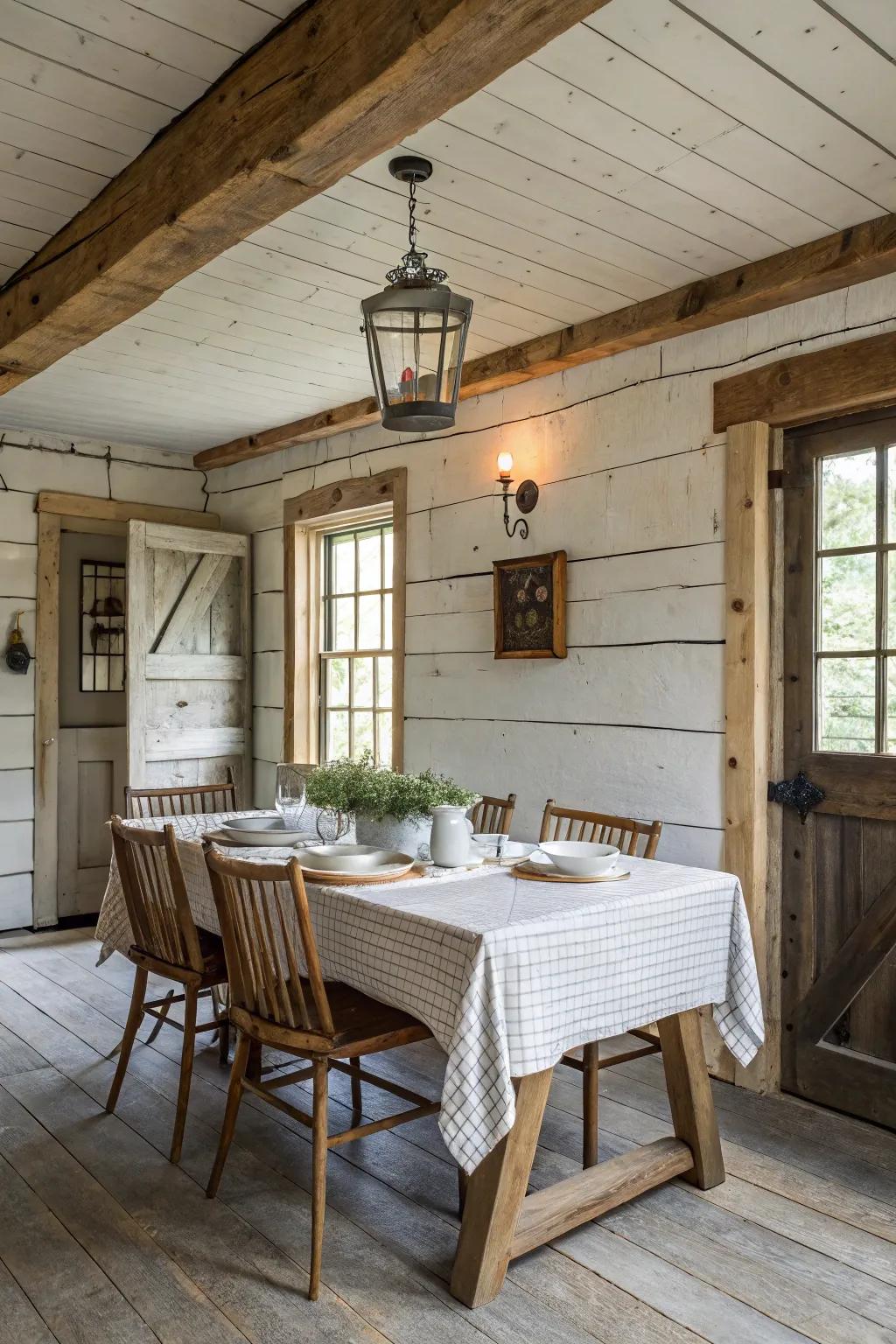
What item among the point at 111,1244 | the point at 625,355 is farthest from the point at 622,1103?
the point at 625,355

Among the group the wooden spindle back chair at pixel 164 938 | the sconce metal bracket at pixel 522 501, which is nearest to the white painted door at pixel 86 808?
the wooden spindle back chair at pixel 164 938

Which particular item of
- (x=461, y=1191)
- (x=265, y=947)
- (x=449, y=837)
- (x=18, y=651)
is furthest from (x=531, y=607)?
(x=18, y=651)

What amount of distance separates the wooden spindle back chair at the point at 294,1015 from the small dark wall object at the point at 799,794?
1516mm

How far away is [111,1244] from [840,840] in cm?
237

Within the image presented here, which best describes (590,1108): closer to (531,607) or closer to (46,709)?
(531,607)

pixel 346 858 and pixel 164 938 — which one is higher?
pixel 346 858

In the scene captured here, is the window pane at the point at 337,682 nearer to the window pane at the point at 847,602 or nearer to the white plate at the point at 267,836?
the white plate at the point at 267,836

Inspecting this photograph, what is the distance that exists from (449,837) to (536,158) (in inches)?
71.3

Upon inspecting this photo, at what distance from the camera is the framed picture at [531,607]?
404cm

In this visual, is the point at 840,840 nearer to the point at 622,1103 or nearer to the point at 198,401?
the point at 622,1103

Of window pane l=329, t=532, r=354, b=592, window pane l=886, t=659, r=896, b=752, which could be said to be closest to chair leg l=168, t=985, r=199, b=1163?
window pane l=886, t=659, r=896, b=752

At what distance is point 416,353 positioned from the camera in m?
2.64

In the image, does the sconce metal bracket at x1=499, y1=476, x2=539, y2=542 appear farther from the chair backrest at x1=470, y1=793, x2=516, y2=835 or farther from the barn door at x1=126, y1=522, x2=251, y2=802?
the barn door at x1=126, y1=522, x2=251, y2=802

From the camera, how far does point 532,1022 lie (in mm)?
2223
